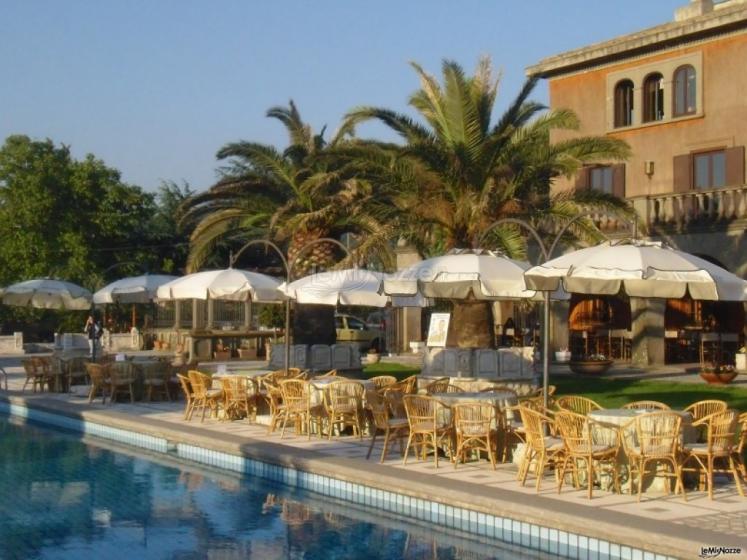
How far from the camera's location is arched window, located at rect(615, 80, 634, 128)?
106 feet

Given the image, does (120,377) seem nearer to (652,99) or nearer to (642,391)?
(642,391)

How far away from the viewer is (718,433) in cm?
1074

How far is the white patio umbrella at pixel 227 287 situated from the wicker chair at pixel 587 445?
998 centimetres

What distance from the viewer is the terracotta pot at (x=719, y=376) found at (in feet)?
76.9

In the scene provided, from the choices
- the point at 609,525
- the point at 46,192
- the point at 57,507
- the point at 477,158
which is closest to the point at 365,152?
the point at 477,158

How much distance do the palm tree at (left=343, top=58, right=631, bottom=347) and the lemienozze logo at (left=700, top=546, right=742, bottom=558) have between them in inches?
509

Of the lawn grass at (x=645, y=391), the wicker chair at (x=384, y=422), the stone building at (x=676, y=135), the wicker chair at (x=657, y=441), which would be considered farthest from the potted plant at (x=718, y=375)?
the wicker chair at (x=657, y=441)

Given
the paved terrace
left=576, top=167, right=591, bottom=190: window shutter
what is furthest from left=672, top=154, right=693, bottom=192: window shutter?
the paved terrace

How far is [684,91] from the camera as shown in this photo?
30.7 m

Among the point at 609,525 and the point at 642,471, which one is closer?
the point at 609,525

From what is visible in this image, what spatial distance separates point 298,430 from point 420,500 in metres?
5.27

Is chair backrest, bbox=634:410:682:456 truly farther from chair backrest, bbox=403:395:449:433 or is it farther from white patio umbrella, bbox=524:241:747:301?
chair backrest, bbox=403:395:449:433

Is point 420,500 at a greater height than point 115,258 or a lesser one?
lesser

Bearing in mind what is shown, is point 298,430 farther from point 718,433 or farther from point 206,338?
point 206,338
